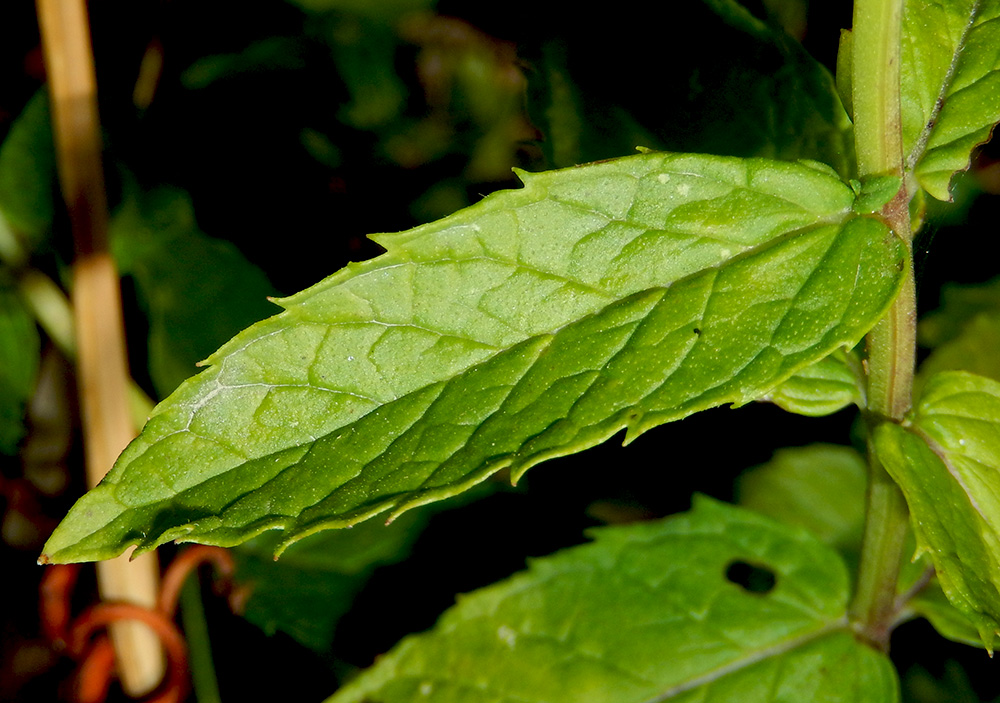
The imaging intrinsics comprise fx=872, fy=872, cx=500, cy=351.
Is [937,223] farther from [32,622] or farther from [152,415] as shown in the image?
[32,622]

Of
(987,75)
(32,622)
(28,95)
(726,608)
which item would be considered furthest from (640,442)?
(28,95)

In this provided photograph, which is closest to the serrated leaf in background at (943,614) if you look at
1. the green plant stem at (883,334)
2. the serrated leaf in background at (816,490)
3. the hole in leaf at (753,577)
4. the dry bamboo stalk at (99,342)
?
the green plant stem at (883,334)

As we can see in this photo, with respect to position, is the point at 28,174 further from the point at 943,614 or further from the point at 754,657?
the point at 943,614

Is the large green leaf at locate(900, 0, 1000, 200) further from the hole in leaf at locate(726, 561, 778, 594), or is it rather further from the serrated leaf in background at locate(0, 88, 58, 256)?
the serrated leaf in background at locate(0, 88, 58, 256)

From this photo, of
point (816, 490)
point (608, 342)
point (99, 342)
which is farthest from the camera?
point (816, 490)

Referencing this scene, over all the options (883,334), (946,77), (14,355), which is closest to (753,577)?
(883,334)

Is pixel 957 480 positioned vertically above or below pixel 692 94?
below

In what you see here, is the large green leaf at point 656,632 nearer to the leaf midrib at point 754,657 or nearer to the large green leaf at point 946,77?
the leaf midrib at point 754,657
